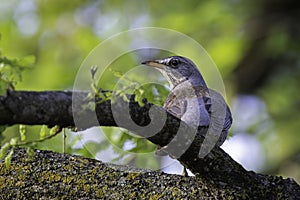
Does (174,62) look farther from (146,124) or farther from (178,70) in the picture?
(146,124)

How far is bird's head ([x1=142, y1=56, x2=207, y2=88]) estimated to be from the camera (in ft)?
15.9

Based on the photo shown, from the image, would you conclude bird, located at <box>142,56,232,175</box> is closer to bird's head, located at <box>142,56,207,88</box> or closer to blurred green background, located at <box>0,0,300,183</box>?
bird's head, located at <box>142,56,207,88</box>

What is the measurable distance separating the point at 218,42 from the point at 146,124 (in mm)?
3845

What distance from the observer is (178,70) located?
4895 mm

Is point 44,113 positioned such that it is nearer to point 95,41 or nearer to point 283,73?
point 95,41

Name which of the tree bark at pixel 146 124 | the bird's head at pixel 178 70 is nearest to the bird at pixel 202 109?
the tree bark at pixel 146 124

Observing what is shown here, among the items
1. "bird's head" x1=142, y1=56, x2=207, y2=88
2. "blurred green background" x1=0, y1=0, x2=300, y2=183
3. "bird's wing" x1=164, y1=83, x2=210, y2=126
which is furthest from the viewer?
"blurred green background" x1=0, y1=0, x2=300, y2=183

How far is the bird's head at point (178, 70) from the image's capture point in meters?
4.85

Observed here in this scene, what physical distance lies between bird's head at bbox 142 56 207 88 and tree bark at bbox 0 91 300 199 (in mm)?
1804

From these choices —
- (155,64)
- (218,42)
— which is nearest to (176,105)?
(155,64)

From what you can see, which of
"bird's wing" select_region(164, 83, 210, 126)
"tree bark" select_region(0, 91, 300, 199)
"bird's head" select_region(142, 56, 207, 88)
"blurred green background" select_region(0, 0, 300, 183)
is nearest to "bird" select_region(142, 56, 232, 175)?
"bird's wing" select_region(164, 83, 210, 126)

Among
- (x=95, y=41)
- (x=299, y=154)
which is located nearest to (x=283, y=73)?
(x=299, y=154)

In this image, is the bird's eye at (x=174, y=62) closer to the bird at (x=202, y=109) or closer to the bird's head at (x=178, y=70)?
the bird's head at (x=178, y=70)

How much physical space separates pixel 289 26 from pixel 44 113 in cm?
533
